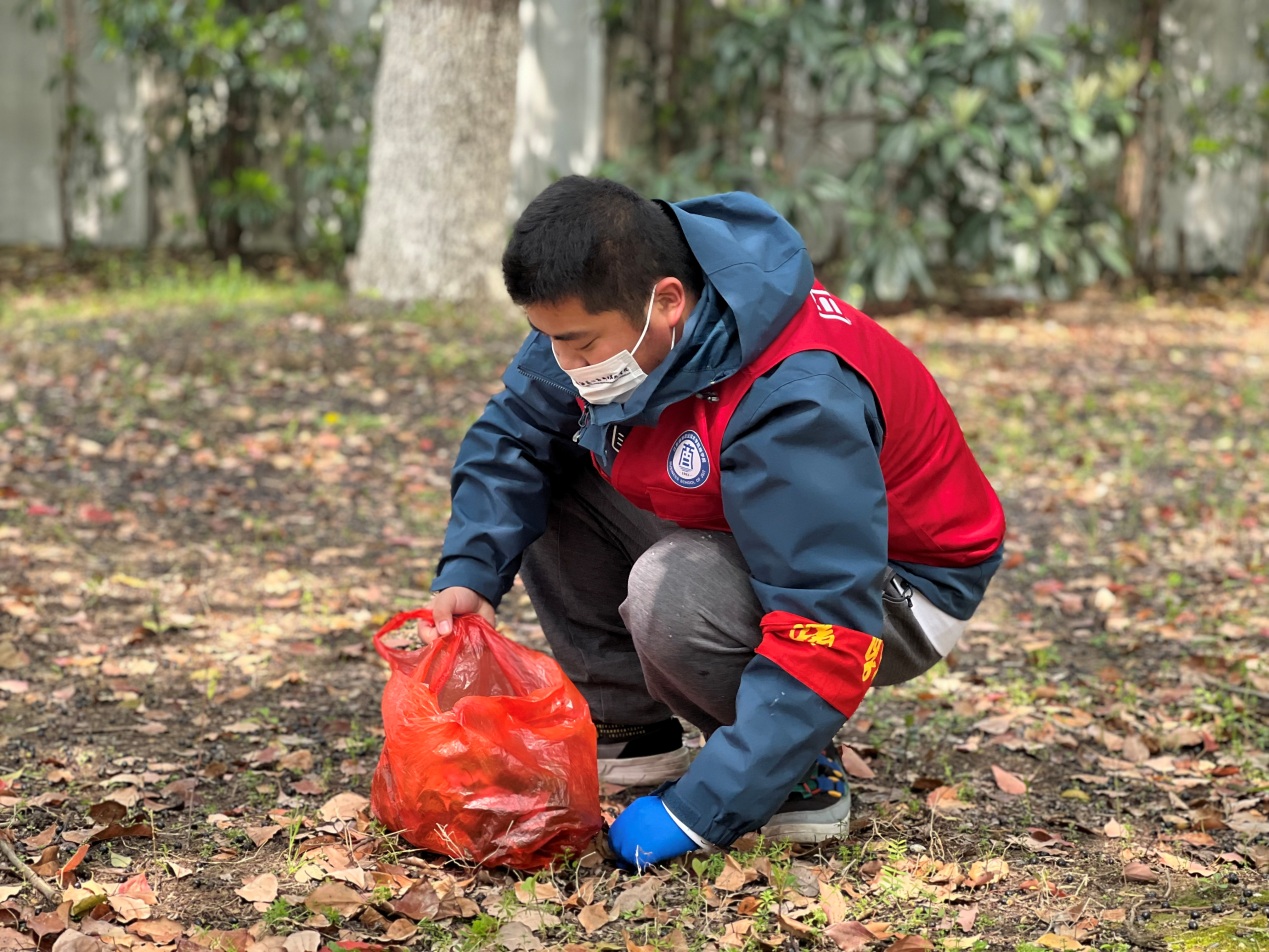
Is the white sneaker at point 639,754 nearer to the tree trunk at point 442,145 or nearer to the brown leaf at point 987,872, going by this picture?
the brown leaf at point 987,872

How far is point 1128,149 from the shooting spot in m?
9.69

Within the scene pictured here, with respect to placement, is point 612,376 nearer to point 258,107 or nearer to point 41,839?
point 41,839

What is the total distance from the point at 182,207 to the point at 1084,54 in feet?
21.7

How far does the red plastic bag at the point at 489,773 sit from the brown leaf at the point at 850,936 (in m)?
0.46

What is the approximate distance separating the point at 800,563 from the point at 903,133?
6668 millimetres

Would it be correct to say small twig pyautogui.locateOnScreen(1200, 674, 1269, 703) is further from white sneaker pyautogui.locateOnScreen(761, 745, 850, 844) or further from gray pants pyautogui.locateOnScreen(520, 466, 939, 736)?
white sneaker pyautogui.locateOnScreen(761, 745, 850, 844)

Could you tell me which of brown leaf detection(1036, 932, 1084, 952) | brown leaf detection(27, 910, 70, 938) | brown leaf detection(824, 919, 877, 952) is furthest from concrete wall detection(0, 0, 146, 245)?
brown leaf detection(1036, 932, 1084, 952)

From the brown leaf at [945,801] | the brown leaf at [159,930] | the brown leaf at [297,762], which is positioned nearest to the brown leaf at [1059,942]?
the brown leaf at [945,801]

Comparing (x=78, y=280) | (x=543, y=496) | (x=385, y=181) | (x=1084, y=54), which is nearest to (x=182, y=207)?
(x=78, y=280)

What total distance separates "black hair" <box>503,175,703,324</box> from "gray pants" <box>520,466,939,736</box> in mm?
445

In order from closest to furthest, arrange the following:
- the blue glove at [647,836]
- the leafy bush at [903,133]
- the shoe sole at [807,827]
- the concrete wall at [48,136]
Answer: the blue glove at [647,836] → the shoe sole at [807,827] → the leafy bush at [903,133] → the concrete wall at [48,136]

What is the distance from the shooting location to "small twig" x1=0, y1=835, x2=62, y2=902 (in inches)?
82.6

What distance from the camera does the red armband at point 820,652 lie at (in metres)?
2.01

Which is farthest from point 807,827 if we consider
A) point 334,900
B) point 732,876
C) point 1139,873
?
point 334,900
